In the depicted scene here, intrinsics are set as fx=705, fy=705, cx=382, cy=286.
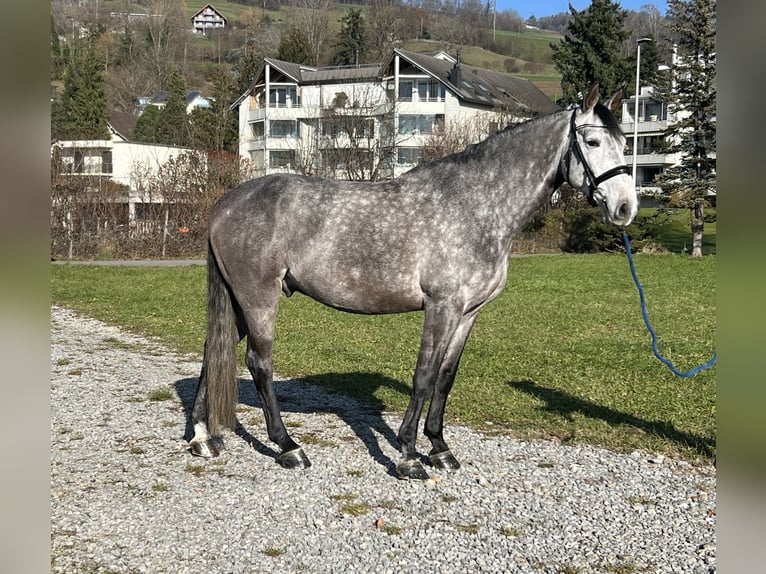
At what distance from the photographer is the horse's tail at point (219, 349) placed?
5500mm

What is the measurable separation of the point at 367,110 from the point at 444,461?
3471cm

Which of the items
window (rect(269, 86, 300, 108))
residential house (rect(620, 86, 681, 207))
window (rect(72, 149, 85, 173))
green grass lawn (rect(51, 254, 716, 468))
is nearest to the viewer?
green grass lawn (rect(51, 254, 716, 468))

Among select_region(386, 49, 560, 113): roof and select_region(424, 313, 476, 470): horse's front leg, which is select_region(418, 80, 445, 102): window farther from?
select_region(424, 313, 476, 470): horse's front leg

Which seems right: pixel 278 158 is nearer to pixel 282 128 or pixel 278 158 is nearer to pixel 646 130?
pixel 282 128

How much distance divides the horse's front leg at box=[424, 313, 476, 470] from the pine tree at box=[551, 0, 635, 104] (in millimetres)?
35052

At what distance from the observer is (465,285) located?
4961mm

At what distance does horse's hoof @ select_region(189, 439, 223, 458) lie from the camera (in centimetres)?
556

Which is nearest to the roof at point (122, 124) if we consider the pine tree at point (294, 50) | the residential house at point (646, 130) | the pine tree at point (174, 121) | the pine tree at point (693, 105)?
the pine tree at point (174, 121)

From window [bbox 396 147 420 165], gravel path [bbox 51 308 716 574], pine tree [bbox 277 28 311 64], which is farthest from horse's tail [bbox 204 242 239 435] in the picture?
pine tree [bbox 277 28 311 64]

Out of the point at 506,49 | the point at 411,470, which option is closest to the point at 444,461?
the point at 411,470

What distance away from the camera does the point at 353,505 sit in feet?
15.0

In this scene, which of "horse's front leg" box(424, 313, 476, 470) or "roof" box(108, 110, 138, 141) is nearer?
"horse's front leg" box(424, 313, 476, 470)
